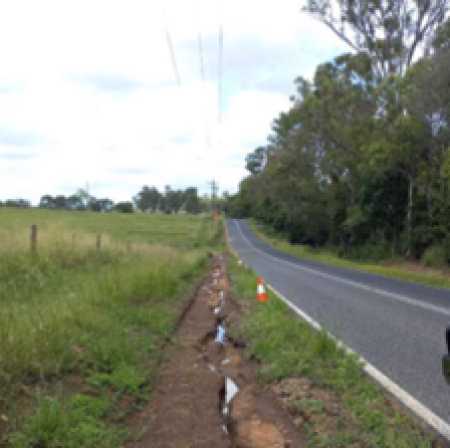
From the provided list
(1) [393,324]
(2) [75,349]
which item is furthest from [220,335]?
(2) [75,349]

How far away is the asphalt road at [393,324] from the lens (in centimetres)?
567

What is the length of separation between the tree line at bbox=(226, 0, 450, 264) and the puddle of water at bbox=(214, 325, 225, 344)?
48.6 ft

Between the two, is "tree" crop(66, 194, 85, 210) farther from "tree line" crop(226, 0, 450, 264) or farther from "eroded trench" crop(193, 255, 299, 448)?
"eroded trench" crop(193, 255, 299, 448)

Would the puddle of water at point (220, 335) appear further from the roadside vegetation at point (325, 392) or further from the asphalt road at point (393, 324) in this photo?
the asphalt road at point (393, 324)

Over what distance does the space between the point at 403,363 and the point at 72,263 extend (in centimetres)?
925

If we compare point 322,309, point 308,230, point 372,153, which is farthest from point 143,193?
point 322,309

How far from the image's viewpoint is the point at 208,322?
32.3ft

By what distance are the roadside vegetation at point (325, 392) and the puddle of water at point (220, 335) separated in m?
0.36

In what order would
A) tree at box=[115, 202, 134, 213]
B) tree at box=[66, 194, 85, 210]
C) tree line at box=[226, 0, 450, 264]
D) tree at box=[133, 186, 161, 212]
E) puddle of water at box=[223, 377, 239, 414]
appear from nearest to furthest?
puddle of water at box=[223, 377, 239, 414] < tree line at box=[226, 0, 450, 264] < tree at box=[115, 202, 134, 213] < tree at box=[66, 194, 85, 210] < tree at box=[133, 186, 161, 212]

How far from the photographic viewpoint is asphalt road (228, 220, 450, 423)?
5.67 meters

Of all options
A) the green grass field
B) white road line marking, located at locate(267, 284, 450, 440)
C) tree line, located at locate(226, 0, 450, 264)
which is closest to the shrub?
tree line, located at locate(226, 0, 450, 264)

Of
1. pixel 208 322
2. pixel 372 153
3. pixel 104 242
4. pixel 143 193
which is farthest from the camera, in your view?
pixel 143 193

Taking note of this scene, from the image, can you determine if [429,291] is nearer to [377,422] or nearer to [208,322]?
[208,322]

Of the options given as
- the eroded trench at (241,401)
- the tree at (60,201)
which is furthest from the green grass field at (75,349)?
the tree at (60,201)
